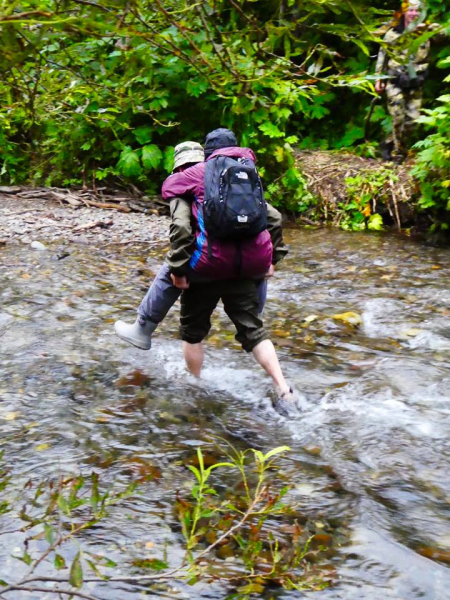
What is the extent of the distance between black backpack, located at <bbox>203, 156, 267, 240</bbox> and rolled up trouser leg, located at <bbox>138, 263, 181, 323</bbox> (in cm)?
59

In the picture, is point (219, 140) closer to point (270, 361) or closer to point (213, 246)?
point (213, 246)

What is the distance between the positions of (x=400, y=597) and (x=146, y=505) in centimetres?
121

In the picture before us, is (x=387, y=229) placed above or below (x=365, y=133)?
below

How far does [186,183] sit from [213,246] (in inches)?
16.6

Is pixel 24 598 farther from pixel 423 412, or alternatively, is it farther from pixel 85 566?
pixel 423 412

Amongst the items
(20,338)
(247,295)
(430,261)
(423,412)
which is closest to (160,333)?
(20,338)

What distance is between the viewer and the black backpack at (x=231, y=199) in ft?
11.4

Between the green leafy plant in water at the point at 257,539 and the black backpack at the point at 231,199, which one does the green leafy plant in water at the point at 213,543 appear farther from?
the black backpack at the point at 231,199

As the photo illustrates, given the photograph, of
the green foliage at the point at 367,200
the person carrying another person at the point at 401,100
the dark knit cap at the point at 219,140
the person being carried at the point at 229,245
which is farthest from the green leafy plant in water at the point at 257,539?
the person carrying another person at the point at 401,100

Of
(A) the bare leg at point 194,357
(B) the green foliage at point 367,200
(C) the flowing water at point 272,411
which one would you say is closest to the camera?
(C) the flowing water at point 272,411

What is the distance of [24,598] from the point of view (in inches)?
91.1

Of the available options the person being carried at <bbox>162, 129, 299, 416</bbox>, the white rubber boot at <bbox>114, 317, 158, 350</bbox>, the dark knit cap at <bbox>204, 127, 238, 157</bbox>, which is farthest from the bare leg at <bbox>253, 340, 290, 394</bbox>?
the dark knit cap at <bbox>204, 127, 238, 157</bbox>

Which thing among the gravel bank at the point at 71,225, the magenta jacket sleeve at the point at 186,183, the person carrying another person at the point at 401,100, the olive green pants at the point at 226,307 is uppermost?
the person carrying another person at the point at 401,100

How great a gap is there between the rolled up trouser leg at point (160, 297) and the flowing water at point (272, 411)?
0.53m
